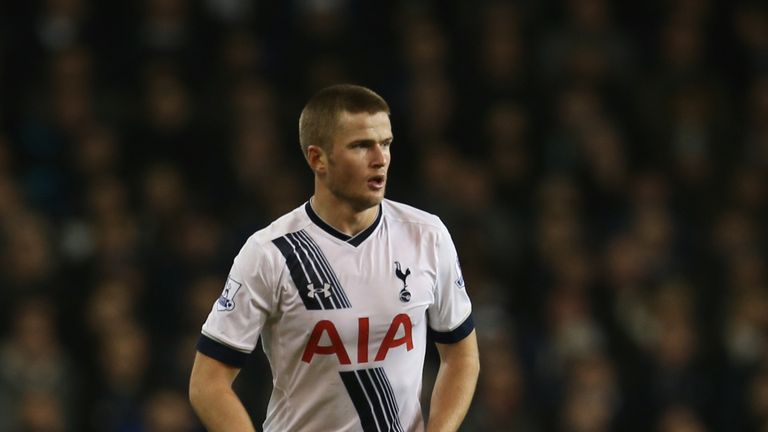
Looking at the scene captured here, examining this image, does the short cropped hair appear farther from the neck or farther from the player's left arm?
the player's left arm

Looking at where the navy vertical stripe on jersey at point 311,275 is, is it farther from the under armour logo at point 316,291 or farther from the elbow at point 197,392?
the elbow at point 197,392

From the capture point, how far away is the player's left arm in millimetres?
4625

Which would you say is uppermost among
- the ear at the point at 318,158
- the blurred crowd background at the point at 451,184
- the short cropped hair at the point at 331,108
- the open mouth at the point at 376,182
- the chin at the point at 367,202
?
the short cropped hair at the point at 331,108

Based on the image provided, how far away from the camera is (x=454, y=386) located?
4.71m

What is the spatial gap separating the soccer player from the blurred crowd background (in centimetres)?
380

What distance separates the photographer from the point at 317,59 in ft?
33.3

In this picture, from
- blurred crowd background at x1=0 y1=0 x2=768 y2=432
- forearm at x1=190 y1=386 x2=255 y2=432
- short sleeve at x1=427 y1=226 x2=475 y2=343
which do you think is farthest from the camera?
blurred crowd background at x1=0 y1=0 x2=768 y2=432

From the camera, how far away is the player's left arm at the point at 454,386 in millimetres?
4625

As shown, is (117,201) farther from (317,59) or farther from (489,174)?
(489,174)

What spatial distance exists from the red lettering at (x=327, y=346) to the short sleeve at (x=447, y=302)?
380 mm

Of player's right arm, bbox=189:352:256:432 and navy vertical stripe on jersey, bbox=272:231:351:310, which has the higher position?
navy vertical stripe on jersey, bbox=272:231:351:310

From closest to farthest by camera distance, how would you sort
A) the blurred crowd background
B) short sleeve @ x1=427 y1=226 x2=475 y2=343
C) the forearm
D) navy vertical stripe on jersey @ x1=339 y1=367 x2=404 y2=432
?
the forearm < navy vertical stripe on jersey @ x1=339 y1=367 x2=404 y2=432 < short sleeve @ x1=427 y1=226 x2=475 y2=343 < the blurred crowd background

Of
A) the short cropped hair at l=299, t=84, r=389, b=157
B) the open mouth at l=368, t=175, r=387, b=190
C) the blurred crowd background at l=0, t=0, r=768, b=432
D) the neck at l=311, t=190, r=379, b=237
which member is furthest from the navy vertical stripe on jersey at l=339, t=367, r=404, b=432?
the blurred crowd background at l=0, t=0, r=768, b=432

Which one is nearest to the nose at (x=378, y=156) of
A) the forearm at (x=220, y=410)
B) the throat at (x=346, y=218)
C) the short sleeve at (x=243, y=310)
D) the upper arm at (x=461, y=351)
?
the throat at (x=346, y=218)
